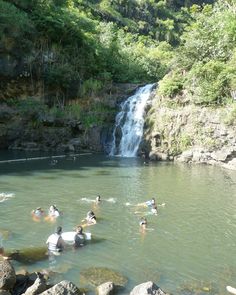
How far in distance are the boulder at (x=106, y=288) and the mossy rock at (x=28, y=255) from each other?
3.37 m

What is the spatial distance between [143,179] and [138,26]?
245 feet

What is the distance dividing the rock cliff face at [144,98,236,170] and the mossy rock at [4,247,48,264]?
24744mm

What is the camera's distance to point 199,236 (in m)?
19.0

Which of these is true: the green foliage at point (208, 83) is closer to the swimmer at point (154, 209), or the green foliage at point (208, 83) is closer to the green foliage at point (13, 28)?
the green foliage at point (13, 28)

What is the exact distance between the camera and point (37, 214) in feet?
68.7

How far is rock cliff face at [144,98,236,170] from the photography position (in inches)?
1528

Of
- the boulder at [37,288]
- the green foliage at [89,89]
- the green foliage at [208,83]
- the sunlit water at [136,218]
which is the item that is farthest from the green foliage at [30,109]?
the boulder at [37,288]

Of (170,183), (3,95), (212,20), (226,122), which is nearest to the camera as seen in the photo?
(170,183)

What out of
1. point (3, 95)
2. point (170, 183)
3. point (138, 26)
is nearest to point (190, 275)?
point (170, 183)

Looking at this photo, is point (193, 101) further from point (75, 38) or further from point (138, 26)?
point (138, 26)

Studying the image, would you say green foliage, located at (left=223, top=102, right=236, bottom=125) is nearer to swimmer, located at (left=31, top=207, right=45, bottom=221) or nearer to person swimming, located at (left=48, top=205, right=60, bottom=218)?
person swimming, located at (left=48, top=205, right=60, bottom=218)

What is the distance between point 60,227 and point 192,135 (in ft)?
85.3

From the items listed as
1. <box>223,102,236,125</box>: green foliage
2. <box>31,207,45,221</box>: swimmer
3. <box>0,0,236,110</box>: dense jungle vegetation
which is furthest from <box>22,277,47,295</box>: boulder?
<box>0,0,236,110</box>: dense jungle vegetation

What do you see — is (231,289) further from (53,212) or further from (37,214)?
(37,214)
